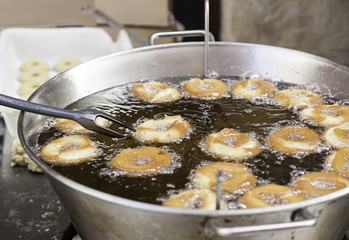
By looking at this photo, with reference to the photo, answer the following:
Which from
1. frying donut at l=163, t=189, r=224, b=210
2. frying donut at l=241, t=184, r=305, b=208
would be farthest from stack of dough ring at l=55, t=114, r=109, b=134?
frying donut at l=241, t=184, r=305, b=208

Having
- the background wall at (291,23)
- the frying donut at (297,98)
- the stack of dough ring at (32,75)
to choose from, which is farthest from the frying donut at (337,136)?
the background wall at (291,23)

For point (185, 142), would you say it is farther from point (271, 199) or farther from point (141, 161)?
point (271, 199)

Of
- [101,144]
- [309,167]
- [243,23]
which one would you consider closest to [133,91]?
[101,144]

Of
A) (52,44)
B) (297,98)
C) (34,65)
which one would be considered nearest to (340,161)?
(297,98)

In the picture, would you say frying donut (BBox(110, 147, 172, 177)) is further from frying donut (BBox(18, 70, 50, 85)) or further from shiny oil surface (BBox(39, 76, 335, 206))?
frying donut (BBox(18, 70, 50, 85))

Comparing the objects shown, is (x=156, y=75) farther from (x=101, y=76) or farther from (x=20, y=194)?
(x=20, y=194)

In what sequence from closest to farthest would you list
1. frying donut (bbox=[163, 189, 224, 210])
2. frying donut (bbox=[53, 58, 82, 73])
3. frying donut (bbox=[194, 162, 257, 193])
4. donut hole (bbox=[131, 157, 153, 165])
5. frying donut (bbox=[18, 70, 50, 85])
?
frying donut (bbox=[163, 189, 224, 210]), frying donut (bbox=[194, 162, 257, 193]), donut hole (bbox=[131, 157, 153, 165]), frying donut (bbox=[18, 70, 50, 85]), frying donut (bbox=[53, 58, 82, 73])

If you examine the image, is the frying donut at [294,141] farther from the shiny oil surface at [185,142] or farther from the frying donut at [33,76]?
the frying donut at [33,76]

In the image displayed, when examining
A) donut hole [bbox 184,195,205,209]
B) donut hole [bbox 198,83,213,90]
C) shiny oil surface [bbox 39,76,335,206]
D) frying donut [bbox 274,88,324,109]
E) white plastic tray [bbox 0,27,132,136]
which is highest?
donut hole [bbox 198,83,213,90]
